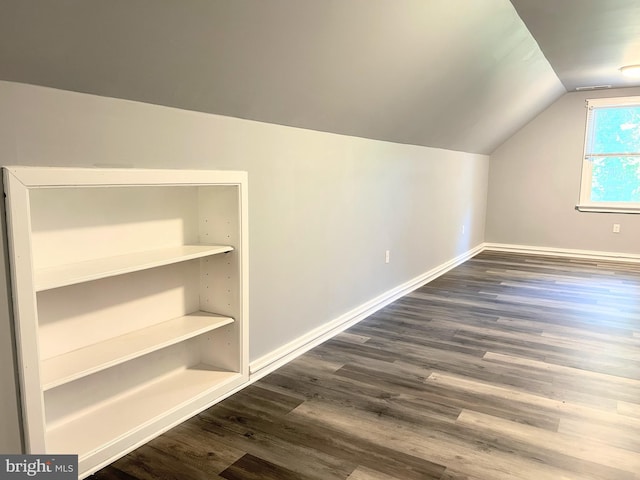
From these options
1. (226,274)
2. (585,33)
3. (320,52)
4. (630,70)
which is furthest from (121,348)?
(630,70)

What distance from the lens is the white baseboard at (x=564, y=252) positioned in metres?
6.15

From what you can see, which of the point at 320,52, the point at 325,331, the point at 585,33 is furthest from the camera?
the point at 585,33

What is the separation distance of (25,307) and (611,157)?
6.78 metres

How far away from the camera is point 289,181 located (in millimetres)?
2727

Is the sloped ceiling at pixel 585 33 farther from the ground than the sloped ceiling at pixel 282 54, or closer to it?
farther from the ground

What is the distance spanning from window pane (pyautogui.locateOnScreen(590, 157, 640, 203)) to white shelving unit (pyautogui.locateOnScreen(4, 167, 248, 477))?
5.68 m

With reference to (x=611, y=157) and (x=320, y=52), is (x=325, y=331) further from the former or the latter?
(x=611, y=157)

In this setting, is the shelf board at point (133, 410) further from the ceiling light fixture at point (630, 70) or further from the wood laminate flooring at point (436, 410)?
the ceiling light fixture at point (630, 70)

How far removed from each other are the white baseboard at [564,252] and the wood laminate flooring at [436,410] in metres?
2.73

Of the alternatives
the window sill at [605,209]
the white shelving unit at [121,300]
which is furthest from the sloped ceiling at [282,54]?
the window sill at [605,209]

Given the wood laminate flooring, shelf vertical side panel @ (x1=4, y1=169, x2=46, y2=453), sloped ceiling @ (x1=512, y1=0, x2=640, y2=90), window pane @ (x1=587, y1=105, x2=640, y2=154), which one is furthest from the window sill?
shelf vertical side panel @ (x1=4, y1=169, x2=46, y2=453)

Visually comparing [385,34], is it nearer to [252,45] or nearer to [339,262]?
[252,45]

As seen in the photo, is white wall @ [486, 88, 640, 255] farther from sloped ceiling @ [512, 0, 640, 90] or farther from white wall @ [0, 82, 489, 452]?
white wall @ [0, 82, 489, 452]

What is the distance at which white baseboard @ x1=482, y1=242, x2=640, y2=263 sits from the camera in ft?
20.2
